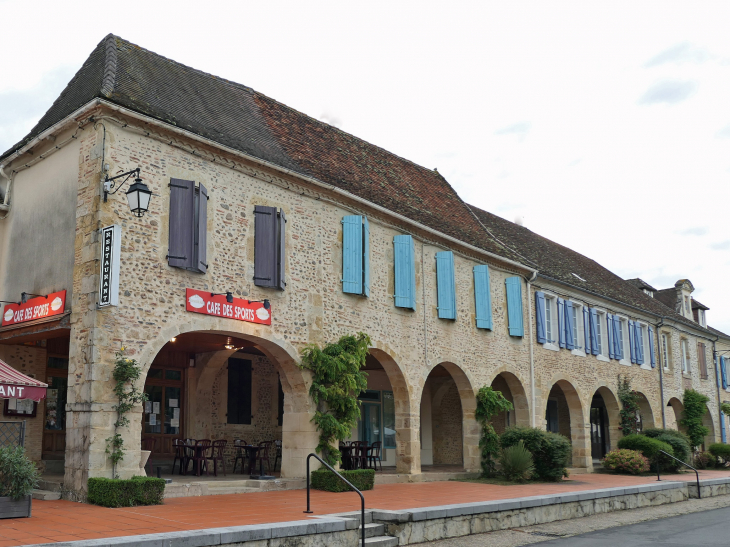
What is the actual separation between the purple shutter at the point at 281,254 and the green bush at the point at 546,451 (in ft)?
21.9

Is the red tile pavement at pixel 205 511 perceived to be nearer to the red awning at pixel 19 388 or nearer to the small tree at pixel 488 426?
the red awning at pixel 19 388

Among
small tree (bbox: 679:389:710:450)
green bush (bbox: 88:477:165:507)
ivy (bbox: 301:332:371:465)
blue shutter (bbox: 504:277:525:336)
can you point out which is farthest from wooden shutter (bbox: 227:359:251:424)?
small tree (bbox: 679:389:710:450)

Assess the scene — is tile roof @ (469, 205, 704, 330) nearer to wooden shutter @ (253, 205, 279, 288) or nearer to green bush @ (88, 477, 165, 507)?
wooden shutter @ (253, 205, 279, 288)

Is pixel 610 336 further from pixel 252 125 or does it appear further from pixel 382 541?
pixel 382 541

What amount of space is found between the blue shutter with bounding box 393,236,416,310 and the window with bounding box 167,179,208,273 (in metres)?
4.62

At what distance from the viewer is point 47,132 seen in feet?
35.0

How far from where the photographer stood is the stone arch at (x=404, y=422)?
14070 millimetres

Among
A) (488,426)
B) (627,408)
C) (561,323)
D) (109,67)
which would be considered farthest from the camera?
(627,408)

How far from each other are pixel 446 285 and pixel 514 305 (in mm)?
2994

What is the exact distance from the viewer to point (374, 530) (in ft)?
27.7

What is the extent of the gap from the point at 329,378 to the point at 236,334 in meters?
1.89

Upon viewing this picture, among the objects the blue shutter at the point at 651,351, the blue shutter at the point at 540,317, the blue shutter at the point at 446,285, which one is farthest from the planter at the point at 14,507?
the blue shutter at the point at 651,351

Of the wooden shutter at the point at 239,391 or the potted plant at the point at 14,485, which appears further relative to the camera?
the wooden shutter at the point at 239,391

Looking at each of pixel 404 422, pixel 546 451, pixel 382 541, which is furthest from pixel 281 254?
pixel 546 451
